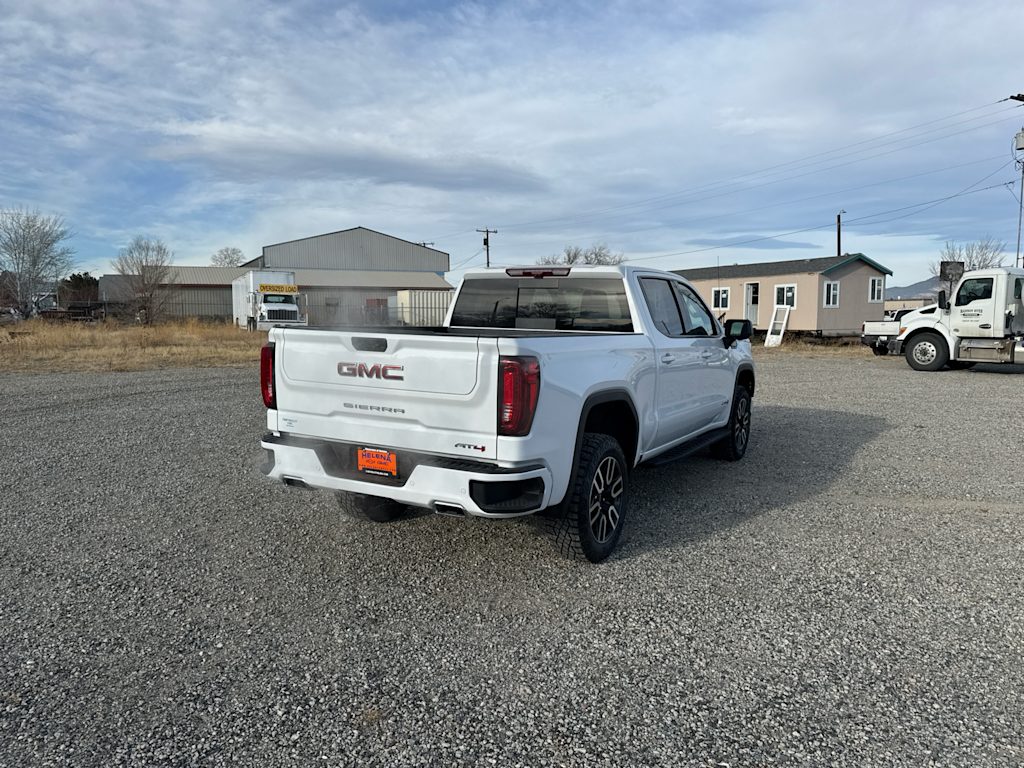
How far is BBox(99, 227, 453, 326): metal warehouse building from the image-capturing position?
54656 millimetres

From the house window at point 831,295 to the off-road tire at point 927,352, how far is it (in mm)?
14678

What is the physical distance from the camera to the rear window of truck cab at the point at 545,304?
532 centimetres

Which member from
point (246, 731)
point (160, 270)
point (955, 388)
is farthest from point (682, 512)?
point (160, 270)

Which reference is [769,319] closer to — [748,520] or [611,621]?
[748,520]

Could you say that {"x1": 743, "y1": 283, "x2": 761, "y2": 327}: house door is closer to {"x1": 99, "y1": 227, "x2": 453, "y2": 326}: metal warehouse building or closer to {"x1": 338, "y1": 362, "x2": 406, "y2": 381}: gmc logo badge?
{"x1": 99, "y1": 227, "x2": 453, "y2": 326}: metal warehouse building

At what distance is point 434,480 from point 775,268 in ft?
106

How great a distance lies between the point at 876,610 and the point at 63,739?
367 cm

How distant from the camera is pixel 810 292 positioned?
30.6m

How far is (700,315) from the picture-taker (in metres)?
6.48

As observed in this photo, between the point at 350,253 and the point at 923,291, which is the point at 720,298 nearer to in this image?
the point at 350,253

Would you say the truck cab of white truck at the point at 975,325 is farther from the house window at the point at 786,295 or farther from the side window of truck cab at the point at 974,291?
the house window at the point at 786,295

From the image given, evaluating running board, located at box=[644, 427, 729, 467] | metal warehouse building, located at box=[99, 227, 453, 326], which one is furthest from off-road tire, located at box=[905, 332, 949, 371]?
metal warehouse building, located at box=[99, 227, 453, 326]

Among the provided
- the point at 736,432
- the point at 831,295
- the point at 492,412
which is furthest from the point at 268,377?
the point at 831,295

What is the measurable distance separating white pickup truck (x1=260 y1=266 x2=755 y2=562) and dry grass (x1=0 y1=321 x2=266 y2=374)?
1400 centimetres
